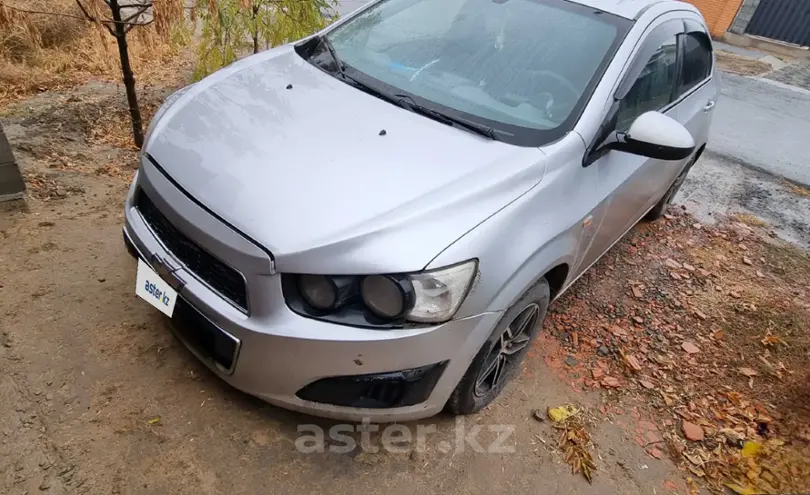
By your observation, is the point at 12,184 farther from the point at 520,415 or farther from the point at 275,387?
the point at 520,415

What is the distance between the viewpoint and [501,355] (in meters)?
2.40

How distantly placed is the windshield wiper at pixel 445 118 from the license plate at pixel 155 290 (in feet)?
3.89

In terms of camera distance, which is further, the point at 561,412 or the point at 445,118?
the point at 561,412

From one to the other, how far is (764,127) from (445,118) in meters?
5.69

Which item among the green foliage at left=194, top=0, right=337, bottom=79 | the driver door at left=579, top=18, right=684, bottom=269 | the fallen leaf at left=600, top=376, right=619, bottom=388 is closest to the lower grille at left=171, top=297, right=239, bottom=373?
the driver door at left=579, top=18, right=684, bottom=269

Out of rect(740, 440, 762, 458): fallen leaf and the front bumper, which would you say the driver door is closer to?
the front bumper

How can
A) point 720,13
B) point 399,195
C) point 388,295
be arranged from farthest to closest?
point 720,13
point 399,195
point 388,295

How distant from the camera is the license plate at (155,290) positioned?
6.64 feet

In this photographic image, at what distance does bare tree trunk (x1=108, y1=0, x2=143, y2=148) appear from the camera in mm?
3387

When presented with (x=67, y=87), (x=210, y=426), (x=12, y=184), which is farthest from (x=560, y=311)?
(x=67, y=87)

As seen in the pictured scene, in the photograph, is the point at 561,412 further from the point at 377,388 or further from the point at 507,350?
the point at 377,388

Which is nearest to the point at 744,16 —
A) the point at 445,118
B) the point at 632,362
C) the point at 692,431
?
the point at 632,362

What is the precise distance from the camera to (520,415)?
8.34ft

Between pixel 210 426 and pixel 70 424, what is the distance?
514 mm
